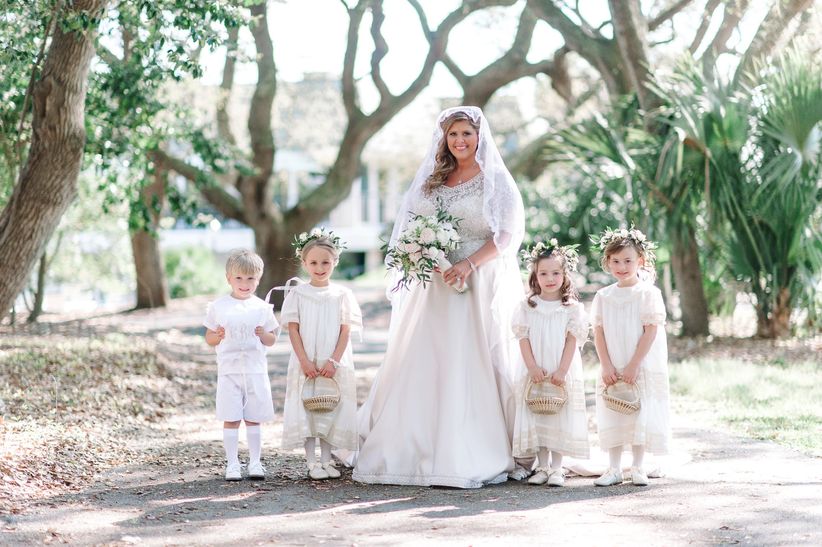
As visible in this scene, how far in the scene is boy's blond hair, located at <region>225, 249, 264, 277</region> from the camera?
6.05m

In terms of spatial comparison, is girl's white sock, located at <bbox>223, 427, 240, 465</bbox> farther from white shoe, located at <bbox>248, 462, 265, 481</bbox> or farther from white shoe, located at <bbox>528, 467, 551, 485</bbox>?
white shoe, located at <bbox>528, 467, 551, 485</bbox>

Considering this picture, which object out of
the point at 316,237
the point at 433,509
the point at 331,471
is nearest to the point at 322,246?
the point at 316,237

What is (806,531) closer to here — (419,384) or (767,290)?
(419,384)

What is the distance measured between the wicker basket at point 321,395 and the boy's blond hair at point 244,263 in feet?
2.36

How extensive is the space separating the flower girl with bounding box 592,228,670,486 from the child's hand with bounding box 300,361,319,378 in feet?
5.39

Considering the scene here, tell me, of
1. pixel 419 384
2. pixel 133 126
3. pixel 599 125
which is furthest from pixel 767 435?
pixel 133 126

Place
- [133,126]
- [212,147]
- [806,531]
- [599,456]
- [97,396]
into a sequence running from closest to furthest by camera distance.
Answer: [806,531] < [599,456] < [97,396] < [133,126] < [212,147]

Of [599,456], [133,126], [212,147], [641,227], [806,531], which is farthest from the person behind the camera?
[212,147]

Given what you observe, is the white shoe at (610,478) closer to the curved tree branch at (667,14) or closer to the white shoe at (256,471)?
the white shoe at (256,471)

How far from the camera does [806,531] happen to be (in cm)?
468

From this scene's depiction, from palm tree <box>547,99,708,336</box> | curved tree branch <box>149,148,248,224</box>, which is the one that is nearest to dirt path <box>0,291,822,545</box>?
palm tree <box>547,99,708,336</box>

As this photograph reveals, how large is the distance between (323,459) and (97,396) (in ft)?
10.8

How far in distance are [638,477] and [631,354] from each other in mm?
693

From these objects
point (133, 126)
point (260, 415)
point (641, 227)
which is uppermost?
point (133, 126)
